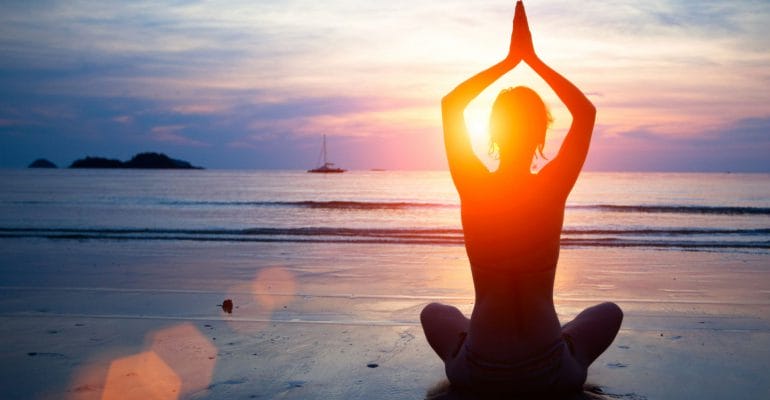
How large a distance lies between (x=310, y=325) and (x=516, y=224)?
336cm

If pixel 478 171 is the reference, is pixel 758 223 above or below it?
below

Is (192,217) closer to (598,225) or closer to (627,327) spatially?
(598,225)

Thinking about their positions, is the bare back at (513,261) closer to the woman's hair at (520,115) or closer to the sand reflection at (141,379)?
the woman's hair at (520,115)

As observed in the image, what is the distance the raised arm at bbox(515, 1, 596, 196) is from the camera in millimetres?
3029

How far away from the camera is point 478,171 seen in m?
3.13

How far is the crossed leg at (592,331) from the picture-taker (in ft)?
11.8

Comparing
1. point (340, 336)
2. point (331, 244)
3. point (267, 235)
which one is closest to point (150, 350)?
point (340, 336)

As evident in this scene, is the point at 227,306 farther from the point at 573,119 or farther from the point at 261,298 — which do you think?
the point at 573,119

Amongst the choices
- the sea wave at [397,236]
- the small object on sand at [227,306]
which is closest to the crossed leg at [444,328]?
the small object on sand at [227,306]

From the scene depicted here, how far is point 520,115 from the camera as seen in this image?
9.89 feet

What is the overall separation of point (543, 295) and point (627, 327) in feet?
10.4

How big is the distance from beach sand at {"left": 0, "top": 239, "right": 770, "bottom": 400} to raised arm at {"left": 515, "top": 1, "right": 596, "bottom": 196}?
5.77ft

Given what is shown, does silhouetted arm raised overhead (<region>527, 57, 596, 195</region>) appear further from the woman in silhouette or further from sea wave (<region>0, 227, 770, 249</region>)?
sea wave (<region>0, 227, 770, 249</region>)

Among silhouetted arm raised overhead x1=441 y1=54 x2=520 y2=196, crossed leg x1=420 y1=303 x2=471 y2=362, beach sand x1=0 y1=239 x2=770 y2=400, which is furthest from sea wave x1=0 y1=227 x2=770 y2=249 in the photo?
silhouetted arm raised overhead x1=441 y1=54 x2=520 y2=196
